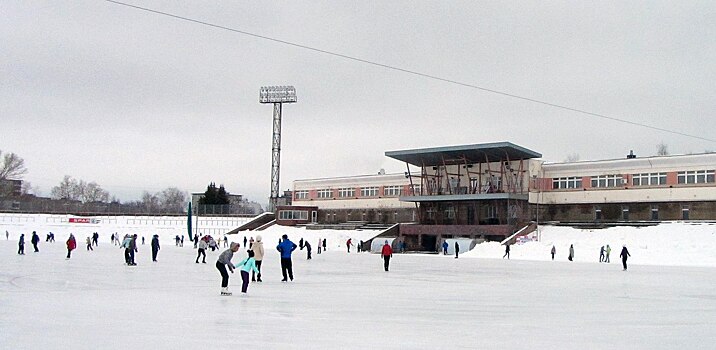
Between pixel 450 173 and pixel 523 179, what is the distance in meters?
7.63

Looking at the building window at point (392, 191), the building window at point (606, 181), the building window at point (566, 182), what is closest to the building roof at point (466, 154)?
the building window at point (566, 182)

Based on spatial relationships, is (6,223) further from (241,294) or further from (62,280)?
(241,294)

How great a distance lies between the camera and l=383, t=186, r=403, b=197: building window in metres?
76.1

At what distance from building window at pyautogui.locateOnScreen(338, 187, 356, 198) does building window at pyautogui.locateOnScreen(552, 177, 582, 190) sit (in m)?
26.3

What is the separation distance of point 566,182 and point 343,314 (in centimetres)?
5538

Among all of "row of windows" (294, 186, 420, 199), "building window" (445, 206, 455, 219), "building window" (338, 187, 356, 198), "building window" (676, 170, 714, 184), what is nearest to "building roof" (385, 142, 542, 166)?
"building window" (445, 206, 455, 219)

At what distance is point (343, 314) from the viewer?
13.0 metres

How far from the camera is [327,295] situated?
55.7 ft

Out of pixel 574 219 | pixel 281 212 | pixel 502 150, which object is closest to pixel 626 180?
pixel 574 219

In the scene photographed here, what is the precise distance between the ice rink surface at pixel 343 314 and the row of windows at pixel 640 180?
1523 inches

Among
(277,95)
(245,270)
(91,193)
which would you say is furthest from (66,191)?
(245,270)

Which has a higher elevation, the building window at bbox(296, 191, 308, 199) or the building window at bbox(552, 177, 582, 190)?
the building window at bbox(552, 177, 582, 190)

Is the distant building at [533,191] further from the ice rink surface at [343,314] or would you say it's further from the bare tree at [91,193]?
the bare tree at [91,193]

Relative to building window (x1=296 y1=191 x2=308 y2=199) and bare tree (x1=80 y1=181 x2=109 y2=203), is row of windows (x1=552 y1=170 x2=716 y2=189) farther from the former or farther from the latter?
bare tree (x1=80 y1=181 x2=109 y2=203)
